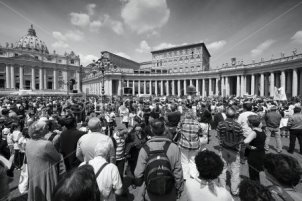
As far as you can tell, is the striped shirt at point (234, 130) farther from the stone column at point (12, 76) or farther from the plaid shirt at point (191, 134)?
the stone column at point (12, 76)

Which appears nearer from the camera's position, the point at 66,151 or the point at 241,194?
the point at 241,194

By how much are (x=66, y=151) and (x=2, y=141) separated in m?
2.54

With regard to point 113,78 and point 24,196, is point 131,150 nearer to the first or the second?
point 24,196

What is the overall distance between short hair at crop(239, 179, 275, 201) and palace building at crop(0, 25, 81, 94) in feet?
237

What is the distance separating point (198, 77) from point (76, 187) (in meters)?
64.9

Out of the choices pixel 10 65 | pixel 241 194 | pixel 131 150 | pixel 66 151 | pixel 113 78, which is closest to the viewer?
pixel 241 194

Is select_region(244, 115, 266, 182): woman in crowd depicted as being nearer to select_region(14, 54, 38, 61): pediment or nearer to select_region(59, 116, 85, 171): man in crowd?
select_region(59, 116, 85, 171): man in crowd

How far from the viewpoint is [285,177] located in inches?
63.8

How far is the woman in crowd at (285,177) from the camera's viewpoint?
155 cm

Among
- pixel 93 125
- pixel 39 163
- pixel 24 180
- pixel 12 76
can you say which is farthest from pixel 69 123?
pixel 12 76

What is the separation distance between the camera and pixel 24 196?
393cm

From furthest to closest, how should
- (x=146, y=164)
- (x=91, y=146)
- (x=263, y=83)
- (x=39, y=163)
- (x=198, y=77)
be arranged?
(x=198, y=77) → (x=263, y=83) → (x=91, y=146) → (x=39, y=163) → (x=146, y=164)

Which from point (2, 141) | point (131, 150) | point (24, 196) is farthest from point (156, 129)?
point (2, 141)

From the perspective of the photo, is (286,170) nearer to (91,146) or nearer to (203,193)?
(203,193)
